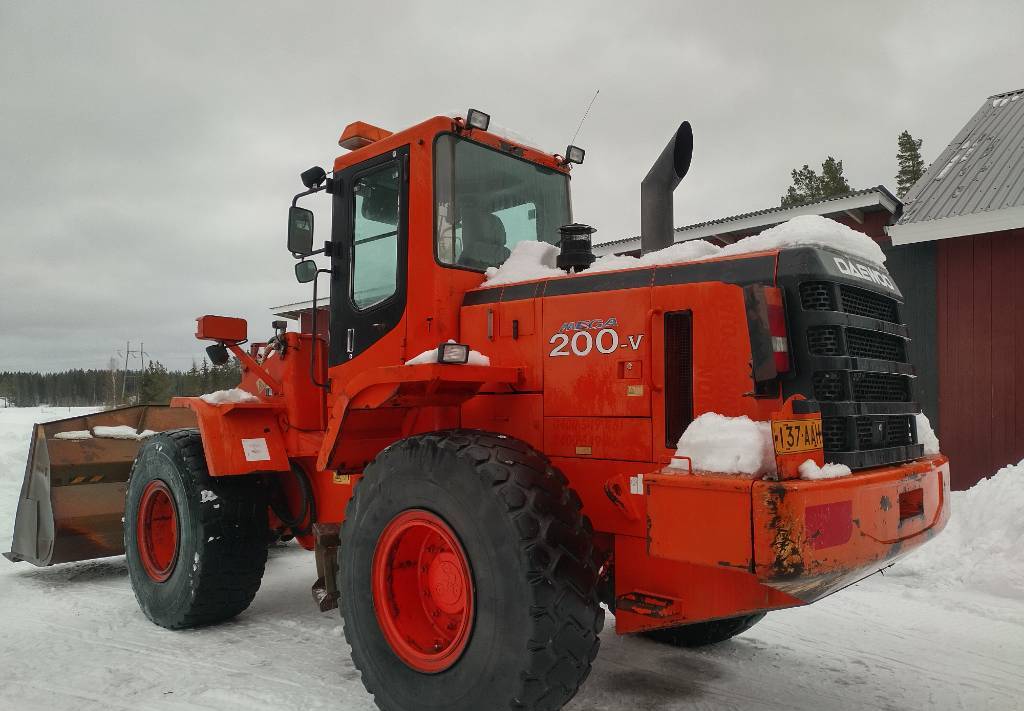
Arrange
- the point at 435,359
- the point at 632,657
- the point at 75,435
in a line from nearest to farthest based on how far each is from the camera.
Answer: the point at 435,359
the point at 632,657
the point at 75,435

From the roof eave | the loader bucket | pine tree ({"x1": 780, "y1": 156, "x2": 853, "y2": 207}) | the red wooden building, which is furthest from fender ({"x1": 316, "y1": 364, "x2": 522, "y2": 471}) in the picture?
pine tree ({"x1": 780, "y1": 156, "x2": 853, "y2": 207})

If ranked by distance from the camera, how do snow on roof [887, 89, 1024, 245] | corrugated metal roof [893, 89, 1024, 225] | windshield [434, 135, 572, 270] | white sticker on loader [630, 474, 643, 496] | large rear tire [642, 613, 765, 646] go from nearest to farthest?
white sticker on loader [630, 474, 643, 496], windshield [434, 135, 572, 270], large rear tire [642, 613, 765, 646], snow on roof [887, 89, 1024, 245], corrugated metal roof [893, 89, 1024, 225]

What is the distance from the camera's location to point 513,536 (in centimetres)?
311

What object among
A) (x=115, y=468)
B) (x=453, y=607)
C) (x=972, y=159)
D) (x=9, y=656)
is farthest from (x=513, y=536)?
(x=972, y=159)

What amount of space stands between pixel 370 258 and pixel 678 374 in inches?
84.5

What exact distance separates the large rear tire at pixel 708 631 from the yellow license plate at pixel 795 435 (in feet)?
6.67

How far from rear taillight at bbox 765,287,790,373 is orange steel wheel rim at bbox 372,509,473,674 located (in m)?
1.58

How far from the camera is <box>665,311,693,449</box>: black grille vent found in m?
3.37

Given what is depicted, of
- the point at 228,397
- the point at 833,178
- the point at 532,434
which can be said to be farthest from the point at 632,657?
the point at 833,178

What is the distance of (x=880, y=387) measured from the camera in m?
3.60

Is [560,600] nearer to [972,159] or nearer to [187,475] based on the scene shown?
[187,475]

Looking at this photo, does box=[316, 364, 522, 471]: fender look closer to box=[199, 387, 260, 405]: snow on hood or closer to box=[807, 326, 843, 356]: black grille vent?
box=[199, 387, 260, 405]: snow on hood

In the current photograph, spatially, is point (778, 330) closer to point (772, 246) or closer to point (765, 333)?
point (765, 333)

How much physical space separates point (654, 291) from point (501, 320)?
0.93m
